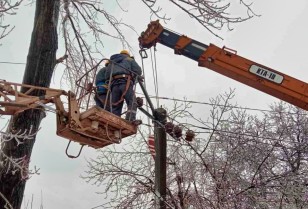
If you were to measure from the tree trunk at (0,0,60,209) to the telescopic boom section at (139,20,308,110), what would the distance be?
294 cm

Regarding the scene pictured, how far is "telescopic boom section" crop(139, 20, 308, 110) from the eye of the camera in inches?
319

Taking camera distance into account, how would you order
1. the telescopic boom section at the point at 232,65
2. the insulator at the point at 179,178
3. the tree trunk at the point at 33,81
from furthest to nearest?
1. the insulator at the point at 179,178
2. the telescopic boom section at the point at 232,65
3. the tree trunk at the point at 33,81

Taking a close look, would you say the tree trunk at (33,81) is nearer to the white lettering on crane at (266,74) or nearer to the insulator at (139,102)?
the insulator at (139,102)

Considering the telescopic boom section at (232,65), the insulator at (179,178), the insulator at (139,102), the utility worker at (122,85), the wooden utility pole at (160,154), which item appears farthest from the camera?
the insulator at (179,178)

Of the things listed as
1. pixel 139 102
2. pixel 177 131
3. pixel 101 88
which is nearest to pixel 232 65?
pixel 177 131

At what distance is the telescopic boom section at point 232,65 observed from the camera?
811cm

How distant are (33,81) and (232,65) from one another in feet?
13.9

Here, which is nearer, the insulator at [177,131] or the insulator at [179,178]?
the insulator at [177,131]

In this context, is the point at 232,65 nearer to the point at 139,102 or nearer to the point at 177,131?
the point at 177,131

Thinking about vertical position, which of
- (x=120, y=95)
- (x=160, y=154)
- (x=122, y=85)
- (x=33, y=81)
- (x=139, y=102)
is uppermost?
(x=139, y=102)

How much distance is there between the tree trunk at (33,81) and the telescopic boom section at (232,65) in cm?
294

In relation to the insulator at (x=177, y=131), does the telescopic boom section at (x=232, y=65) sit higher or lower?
higher

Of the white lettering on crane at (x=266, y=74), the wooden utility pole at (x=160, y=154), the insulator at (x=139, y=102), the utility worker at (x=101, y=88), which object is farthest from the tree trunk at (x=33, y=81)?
the white lettering on crane at (x=266, y=74)

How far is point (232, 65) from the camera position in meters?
8.45
